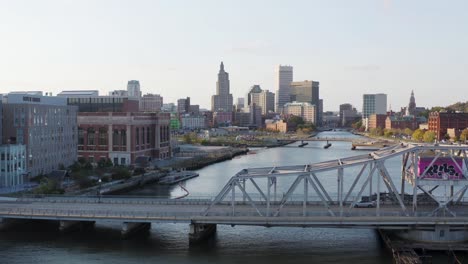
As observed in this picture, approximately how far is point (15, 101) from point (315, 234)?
32421mm

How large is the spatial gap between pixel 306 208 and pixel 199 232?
20.4ft

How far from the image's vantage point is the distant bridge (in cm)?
2930

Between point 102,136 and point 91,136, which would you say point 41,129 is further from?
point 91,136

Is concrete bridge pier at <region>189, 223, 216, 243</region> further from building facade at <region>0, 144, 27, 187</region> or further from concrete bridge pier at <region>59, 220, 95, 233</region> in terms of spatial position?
building facade at <region>0, 144, 27, 187</region>

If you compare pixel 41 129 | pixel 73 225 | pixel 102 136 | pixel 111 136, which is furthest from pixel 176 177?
pixel 73 225

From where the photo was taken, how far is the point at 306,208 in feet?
107

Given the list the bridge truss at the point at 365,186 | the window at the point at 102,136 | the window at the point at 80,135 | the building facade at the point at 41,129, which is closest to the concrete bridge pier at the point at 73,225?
the bridge truss at the point at 365,186

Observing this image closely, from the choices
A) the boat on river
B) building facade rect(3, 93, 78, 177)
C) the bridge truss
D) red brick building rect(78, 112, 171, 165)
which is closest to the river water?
the bridge truss

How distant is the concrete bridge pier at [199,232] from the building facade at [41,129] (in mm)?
25194

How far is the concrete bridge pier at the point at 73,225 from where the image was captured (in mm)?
33844

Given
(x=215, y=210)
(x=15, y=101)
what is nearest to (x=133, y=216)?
(x=215, y=210)

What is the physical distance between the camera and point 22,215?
33469 millimetres

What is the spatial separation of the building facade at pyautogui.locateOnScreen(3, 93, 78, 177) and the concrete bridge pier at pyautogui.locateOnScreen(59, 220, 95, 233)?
1877 cm

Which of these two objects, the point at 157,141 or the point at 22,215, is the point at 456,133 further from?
the point at 22,215
